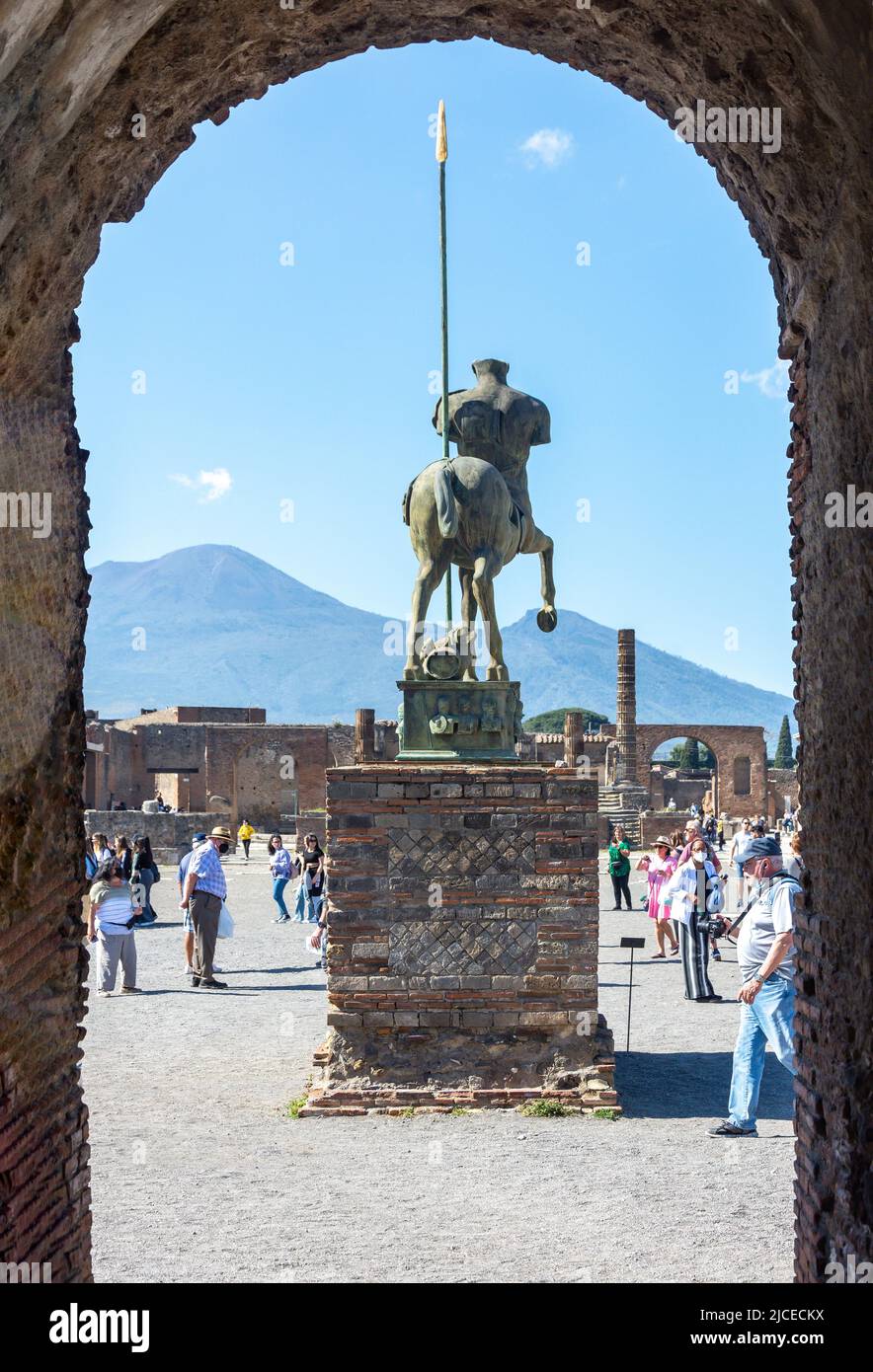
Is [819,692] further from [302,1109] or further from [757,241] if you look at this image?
[302,1109]

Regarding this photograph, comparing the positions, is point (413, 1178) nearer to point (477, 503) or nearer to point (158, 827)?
point (477, 503)

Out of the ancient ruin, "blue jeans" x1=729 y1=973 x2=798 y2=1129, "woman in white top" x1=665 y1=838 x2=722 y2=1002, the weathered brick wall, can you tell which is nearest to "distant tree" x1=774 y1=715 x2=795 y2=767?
the weathered brick wall

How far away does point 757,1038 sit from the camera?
7383 mm

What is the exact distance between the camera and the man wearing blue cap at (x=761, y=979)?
23.5 ft

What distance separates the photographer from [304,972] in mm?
14789

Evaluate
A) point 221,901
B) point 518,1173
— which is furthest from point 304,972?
point 518,1173

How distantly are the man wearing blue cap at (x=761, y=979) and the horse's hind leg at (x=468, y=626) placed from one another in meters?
2.48

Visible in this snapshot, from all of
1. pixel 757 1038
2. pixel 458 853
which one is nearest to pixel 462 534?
pixel 458 853

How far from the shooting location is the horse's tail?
9.32m

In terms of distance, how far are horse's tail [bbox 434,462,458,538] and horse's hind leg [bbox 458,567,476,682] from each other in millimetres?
539

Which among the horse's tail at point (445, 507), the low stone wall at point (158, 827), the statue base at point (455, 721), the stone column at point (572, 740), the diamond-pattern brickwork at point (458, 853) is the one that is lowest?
the low stone wall at point (158, 827)

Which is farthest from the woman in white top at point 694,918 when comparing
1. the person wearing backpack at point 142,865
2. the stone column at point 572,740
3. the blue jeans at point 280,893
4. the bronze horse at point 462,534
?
the stone column at point 572,740

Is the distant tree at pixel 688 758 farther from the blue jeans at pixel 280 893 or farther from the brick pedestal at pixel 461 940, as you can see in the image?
the brick pedestal at pixel 461 940
